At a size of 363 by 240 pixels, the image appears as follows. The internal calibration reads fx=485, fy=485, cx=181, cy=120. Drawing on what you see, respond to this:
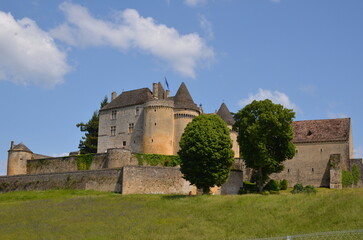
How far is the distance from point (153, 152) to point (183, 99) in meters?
8.27

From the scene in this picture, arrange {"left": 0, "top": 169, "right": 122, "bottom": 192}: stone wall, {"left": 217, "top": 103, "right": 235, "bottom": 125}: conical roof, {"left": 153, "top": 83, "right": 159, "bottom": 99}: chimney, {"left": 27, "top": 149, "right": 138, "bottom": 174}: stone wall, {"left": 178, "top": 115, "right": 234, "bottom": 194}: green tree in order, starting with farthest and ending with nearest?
1. {"left": 217, "top": 103, "right": 235, "bottom": 125}: conical roof
2. {"left": 153, "top": 83, "right": 159, "bottom": 99}: chimney
3. {"left": 27, "top": 149, "right": 138, "bottom": 174}: stone wall
4. {"left": 0, "top": 169, "right": 122, "bottom": 192}: stone wall
5. {"left": 178, "top": 115, "right": 234, "bottom": 194}: green tree

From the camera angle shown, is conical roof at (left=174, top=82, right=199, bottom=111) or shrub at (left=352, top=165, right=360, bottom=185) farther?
conical roof at (left=174, top=82, right=199, bottom=111)

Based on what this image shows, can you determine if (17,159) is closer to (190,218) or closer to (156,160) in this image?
(156,160)

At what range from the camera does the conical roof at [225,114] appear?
69188mm

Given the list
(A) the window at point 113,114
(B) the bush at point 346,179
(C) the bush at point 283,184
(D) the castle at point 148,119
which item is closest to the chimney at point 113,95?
(D) the castle at point 148,119

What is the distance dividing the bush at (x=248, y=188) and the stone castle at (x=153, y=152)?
1.00 meters

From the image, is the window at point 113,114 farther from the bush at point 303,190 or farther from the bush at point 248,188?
the bush at point 303,190

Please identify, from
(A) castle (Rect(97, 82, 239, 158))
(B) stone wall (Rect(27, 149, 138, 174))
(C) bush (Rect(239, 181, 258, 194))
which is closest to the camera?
(C) bush (Rect(239, 181, 258, 194))

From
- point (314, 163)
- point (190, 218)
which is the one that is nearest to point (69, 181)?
point (190, 218)

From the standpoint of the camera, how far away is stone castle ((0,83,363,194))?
53.4 m

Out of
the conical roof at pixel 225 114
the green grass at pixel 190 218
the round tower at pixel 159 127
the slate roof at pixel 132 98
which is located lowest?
the green grass at pixel 190 218

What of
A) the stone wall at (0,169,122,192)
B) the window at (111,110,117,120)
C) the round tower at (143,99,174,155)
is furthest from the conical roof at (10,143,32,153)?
the round tower at (143,99,174,155)

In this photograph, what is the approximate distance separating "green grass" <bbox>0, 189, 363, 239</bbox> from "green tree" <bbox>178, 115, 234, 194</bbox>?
384 cm

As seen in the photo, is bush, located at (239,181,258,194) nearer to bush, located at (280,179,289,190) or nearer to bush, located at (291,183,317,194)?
bush, located at (280,179,289,190)
